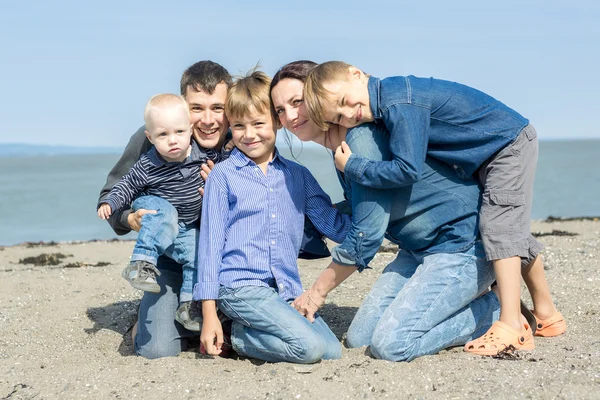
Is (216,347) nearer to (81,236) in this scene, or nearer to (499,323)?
(499,323)

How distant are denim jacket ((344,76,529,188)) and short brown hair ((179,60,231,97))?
1.09 m

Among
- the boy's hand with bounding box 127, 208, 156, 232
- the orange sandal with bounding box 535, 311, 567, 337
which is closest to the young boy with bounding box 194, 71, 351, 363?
the boy's hand with bounding box 127, 208, 156, 232

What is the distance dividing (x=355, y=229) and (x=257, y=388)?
1081 mm

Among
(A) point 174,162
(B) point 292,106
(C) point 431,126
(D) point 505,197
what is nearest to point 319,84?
(B) point 292,106

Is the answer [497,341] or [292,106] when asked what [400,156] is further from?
[497,341]

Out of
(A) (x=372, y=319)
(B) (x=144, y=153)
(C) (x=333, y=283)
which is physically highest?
(B) (x=144, y=153)

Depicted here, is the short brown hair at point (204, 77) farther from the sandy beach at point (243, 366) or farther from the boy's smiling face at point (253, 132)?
the sandy beach at point (243, 366)

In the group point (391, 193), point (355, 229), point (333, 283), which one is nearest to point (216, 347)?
point (333, 283)

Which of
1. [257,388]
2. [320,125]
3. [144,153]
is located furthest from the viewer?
[144,153]

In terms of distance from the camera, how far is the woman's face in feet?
13.7

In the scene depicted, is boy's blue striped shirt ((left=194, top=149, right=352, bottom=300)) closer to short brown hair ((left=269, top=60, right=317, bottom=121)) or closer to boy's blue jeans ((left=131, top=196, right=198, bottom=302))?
boy's blue jeans ((left=131, top=196, right=198, bottom=302))

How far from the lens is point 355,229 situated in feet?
13.5

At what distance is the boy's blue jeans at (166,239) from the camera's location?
4.24 m

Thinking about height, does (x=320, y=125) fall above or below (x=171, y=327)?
above
